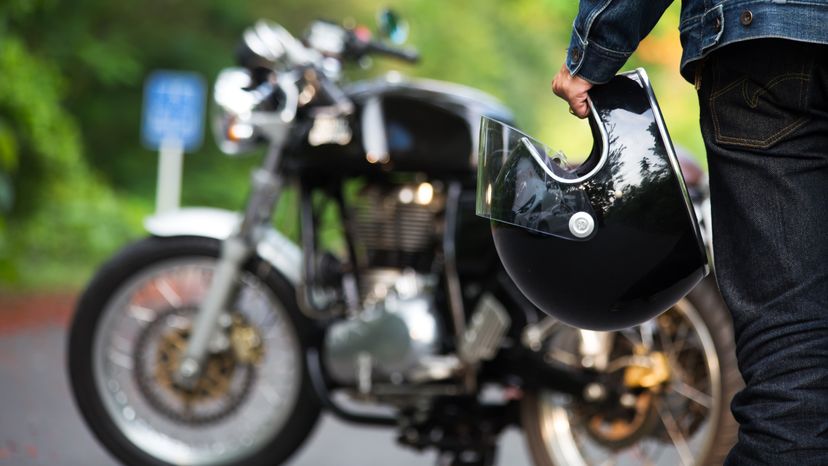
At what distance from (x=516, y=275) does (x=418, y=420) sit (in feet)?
4.86

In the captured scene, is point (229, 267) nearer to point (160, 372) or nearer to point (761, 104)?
point (160, 372)

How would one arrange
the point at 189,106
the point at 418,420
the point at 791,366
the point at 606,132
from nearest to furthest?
the point at 791,366 < the point at 606,132 < the point at 418,420 < the point at 189,106

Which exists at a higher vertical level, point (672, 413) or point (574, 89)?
point (574, 89)

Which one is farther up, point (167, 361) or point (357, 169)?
point (357, 169)

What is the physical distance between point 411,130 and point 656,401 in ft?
3.38

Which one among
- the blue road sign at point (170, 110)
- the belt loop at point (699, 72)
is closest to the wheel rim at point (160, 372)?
the belt loop at point (699, 72)

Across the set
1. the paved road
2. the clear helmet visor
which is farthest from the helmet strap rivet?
the paved road

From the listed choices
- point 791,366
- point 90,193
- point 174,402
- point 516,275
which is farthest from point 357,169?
point 90,193

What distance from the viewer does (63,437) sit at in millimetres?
4770

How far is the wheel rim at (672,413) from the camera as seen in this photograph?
3367 mm

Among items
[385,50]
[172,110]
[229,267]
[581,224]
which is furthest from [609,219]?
[172,110]

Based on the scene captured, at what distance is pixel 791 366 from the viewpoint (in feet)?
6.42

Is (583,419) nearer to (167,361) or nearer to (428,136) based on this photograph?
(428,136)

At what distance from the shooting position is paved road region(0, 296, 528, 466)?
4.47m
